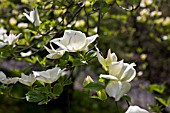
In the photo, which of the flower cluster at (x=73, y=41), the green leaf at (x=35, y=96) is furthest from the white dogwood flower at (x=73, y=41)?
the green leaf at (x=35, y=96)

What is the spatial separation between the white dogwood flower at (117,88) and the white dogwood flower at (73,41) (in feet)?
0.39

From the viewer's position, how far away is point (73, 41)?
2.17ft

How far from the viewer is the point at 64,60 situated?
28.2 inches

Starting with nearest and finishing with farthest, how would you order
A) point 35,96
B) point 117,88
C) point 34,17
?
point 117,88 → point 35,96 → point 34,17

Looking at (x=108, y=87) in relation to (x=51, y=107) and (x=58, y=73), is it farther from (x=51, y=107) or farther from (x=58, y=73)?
(x=51, y=107)

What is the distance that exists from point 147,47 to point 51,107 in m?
1.19

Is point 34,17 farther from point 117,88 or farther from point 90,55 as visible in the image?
point 117,88

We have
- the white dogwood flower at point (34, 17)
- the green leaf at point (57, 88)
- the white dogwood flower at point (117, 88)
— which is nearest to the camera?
the white dogwood flower at point (117, 88)

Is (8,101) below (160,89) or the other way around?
below

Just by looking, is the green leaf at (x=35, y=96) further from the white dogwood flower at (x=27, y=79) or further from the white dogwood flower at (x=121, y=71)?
the white dogwood flower at (x=121, y=71)

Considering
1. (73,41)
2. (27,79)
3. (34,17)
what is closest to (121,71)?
(73,41)

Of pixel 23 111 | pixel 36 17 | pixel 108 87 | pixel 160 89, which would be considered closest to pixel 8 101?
pixel 23 111

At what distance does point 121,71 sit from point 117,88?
3 centimetres

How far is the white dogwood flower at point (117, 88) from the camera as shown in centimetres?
58
